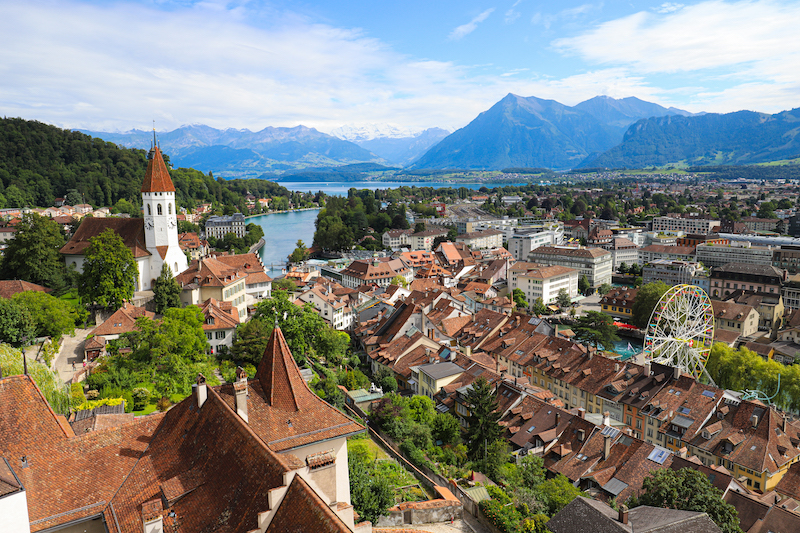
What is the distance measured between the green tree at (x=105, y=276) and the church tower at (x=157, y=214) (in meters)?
Result: 4.70

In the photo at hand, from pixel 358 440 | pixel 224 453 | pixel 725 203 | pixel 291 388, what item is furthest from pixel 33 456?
pixel 725 203

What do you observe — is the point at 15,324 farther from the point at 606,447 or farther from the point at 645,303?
the point at 645,303

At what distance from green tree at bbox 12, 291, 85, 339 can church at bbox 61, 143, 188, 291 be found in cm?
827

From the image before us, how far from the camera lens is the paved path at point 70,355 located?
2547 centimetres

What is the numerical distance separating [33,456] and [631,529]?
601 inches

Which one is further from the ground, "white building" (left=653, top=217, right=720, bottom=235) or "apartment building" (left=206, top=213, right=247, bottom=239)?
"apartment building" (left=206, top=213, right=247, bottom=239)

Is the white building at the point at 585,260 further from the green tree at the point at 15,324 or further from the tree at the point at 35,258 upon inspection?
the green tree at the point at 15,324

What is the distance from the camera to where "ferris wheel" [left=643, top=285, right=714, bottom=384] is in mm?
40750

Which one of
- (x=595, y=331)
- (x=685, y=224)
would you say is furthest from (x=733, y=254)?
(x=595, y=331)

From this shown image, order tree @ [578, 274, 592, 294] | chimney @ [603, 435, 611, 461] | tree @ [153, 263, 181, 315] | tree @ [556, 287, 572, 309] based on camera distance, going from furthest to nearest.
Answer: tree @ [578, 274, 592, 294]
tree @ [556, 287, 572, 309]
tree @ [153, 263, 181, 315]
chimney @ [603, 435, 611, 461]

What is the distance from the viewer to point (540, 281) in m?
72.0

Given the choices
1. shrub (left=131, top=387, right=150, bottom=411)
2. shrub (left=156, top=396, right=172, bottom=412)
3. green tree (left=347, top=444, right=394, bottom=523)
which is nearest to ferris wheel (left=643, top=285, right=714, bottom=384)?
green tree (left=347, top=444, right=394, bottom=523)

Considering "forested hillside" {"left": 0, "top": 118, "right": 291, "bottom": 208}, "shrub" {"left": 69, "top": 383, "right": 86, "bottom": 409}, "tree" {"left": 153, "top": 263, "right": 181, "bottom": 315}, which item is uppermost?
"forested hillside" {"left": 0, "top": 118, "right": 291, "bottom": 208}

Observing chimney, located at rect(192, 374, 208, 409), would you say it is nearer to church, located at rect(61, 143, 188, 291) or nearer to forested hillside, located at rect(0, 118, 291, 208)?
church, located at rect(61, 143, 188, 291)
